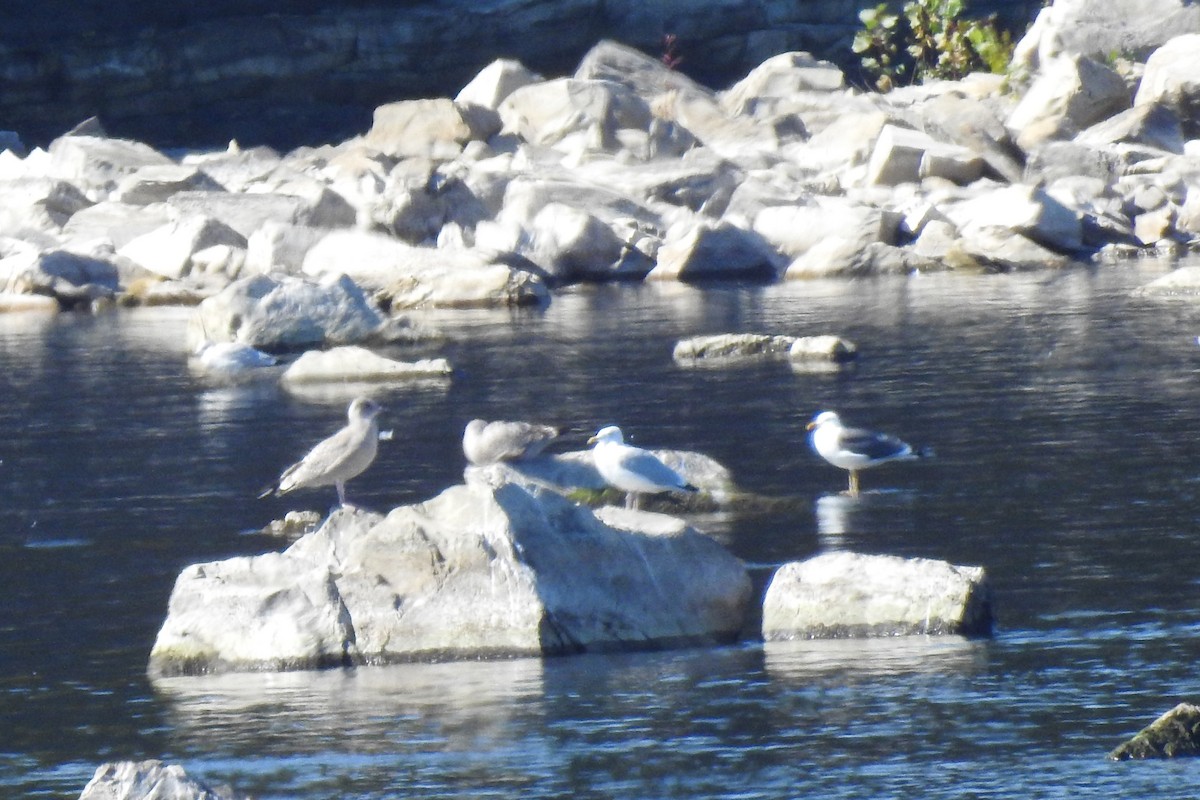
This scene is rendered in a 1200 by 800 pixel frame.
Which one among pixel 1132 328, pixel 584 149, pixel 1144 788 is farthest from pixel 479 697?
pixel 584 149

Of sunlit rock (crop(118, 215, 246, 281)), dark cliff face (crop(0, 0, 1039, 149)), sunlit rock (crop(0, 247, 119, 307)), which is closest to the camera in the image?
sunlit rock (crop(0, 247, 119, 307))

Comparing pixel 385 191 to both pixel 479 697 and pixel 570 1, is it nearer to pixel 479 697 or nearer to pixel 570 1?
pixel 570 1

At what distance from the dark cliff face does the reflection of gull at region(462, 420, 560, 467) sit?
38941 millimetres

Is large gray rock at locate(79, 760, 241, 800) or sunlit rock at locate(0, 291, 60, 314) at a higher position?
large gray rock at locate(79, 760, 241, 800)

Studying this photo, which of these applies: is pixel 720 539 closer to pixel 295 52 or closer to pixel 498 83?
pixel 498 83

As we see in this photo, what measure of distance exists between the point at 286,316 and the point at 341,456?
39.4 feet

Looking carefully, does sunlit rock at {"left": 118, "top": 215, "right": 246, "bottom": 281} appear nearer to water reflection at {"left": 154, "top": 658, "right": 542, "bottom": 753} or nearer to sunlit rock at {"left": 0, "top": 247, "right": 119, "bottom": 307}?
sunlit rock at {"left": 0, "top": 247, "right": 119, "bottom": 307}

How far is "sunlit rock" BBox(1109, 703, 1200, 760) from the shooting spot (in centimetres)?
632

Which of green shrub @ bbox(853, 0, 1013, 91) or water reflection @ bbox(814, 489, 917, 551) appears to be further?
green shrub @ bbox(853, 0, 1013, 91)

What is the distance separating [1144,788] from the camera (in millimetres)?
6059

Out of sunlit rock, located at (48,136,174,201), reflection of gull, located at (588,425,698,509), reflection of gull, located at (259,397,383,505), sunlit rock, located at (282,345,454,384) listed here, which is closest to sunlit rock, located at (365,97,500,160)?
sunlit rock, located at (48,136,174,201)

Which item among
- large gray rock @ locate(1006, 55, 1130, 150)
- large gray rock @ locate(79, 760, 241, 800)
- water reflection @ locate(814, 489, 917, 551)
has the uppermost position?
large gray rock @ locate(1006, 55, 1130, 150)

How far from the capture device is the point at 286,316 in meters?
22.3

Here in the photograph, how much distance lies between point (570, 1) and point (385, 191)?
19.6 m
